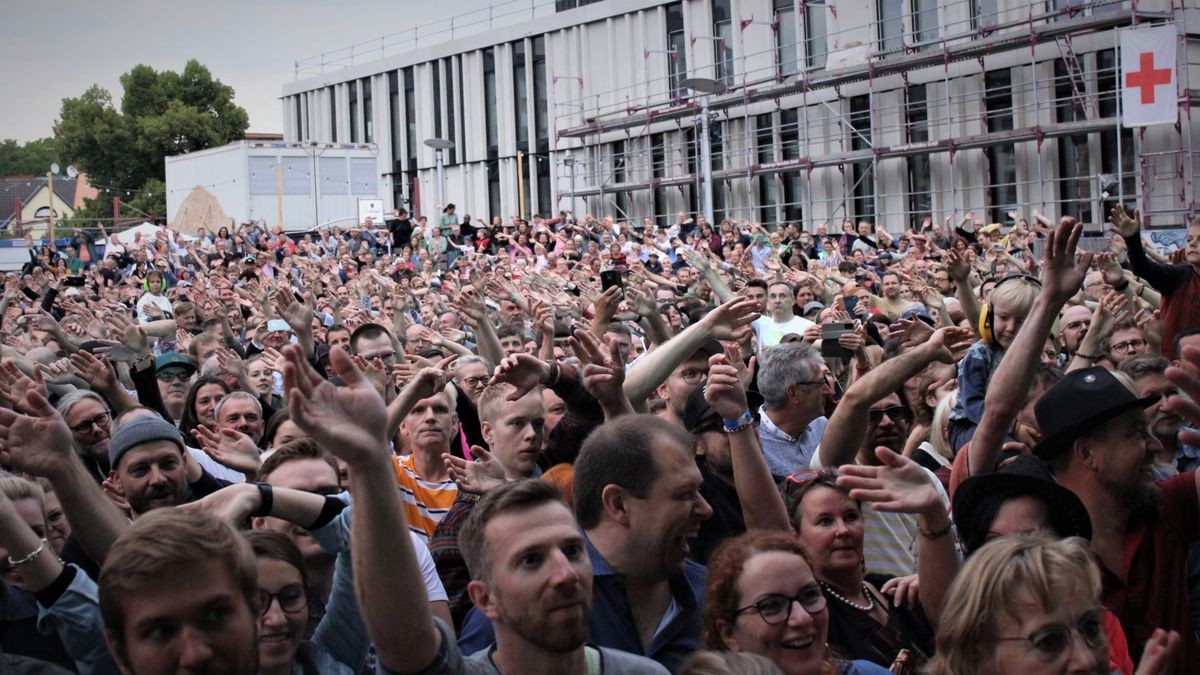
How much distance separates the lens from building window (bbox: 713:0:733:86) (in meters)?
35.4

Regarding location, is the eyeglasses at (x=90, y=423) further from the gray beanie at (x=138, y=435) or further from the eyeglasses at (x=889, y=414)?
the eyeglasses at (x=889, y=414)

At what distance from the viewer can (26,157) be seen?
113812 millimetres

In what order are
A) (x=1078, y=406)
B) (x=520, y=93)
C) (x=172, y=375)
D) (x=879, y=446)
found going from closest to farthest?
(x=1078, y=406) < (x=879, y=446) < (x=172, y=375) < (x=520, y=93)

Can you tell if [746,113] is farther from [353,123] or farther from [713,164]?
[353,123]

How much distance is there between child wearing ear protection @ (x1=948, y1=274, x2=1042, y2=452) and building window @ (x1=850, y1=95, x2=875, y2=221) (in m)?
25.2

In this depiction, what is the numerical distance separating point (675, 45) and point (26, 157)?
93.1 m

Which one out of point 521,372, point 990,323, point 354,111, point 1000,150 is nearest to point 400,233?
point 1000,150

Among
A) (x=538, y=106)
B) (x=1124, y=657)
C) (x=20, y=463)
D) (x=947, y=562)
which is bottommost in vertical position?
(x=1124, y=657)

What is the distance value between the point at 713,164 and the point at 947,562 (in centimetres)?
3247

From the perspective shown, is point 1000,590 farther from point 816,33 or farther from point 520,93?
point 520,93

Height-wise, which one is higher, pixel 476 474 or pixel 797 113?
pixel 797 113

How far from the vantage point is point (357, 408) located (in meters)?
2.99

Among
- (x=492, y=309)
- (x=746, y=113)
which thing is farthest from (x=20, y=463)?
(x=746, y=113)

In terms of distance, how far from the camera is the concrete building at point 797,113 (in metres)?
26.5
